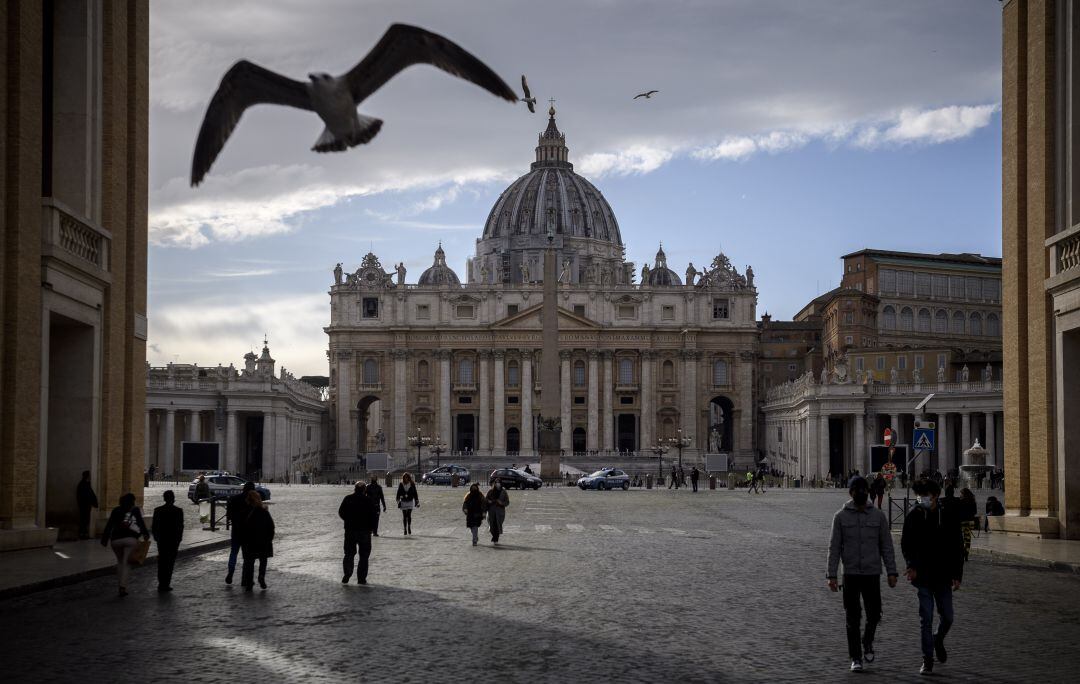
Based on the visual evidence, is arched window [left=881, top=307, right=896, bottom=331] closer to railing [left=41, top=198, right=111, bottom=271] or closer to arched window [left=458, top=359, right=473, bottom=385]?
arched window [left=458, top=359, right=473, bottom=385]

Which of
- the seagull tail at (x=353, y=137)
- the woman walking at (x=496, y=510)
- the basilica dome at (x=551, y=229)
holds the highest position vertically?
the basilica dome at (x=551, y=229)

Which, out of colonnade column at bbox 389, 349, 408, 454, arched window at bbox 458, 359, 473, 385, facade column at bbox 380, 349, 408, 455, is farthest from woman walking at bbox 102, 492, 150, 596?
arched window at bbox 458, 359, 473, 385

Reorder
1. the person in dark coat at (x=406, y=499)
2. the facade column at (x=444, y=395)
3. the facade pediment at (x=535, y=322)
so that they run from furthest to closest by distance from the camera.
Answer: the facade pediment at (x=535, y=322)
the facade column at (x=444, y=395)
the person in dark coat at (x=406, y=499)

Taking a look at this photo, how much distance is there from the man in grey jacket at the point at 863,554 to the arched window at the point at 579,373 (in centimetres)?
10777

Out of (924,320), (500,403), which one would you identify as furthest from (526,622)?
(500,403)

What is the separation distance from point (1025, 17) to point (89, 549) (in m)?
20.3

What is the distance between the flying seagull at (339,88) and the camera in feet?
25.6

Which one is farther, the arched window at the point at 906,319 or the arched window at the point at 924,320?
the arched window at the point at 924,320

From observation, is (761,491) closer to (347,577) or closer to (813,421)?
(813,421)

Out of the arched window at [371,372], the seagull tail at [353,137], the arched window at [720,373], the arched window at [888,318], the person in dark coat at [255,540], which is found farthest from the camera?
the arched window at [720,373]

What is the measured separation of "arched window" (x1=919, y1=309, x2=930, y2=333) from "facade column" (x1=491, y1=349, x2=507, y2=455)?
35.6 m

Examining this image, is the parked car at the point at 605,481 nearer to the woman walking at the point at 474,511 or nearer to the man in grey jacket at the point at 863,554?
the woman walking at the point at 474,511

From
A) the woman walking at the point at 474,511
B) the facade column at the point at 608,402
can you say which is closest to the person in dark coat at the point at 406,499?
the woman walking at the point at 474,511

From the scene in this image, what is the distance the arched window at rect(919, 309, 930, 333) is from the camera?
108m
